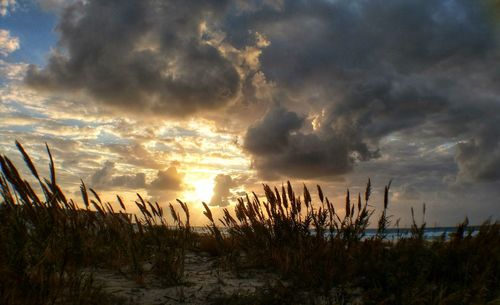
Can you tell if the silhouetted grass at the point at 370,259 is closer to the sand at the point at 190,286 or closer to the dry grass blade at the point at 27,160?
the sand at the point at 190,286

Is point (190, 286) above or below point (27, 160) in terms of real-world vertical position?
below

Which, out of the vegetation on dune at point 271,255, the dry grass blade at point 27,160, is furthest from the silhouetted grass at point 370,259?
the dry grass blade at point 27,160

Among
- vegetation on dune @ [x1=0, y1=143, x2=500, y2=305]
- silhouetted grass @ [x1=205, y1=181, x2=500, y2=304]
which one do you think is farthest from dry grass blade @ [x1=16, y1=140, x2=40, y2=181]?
silhouetted grass @ [x1=205, y1=181, x2=500, y2=304]

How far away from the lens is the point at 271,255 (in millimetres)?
5000

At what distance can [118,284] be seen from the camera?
4191 millimetres

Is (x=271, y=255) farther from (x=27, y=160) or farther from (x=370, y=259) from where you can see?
(x=27, y=160)

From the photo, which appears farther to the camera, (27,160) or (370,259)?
(370,259)

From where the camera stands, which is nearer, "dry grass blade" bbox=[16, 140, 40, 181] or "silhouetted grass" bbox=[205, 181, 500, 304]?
"dry grass blade" bbox=[16, 140, 40, 181]

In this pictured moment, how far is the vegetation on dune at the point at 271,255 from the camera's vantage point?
2.70 m

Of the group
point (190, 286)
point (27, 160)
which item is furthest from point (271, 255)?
point (27, 160)

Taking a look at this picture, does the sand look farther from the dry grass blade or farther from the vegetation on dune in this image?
the dry grass blade

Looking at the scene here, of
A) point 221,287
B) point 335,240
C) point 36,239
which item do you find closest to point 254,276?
point 221,287

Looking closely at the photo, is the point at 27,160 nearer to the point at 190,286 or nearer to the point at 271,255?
the point at 190,286

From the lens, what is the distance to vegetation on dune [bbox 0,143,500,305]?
2701mm
